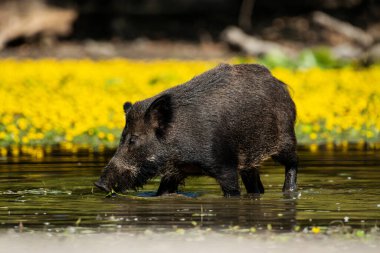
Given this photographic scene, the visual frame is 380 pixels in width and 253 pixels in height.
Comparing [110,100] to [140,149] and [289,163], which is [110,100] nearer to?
[289,163]

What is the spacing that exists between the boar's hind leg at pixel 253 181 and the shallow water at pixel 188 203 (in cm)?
18

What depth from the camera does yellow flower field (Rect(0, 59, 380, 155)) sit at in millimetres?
17422

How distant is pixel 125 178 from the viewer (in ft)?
36.3

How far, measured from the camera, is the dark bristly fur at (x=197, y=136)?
10977mm

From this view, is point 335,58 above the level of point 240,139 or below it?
above

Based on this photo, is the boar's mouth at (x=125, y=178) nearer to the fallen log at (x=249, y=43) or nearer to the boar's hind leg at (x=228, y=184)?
the boar's hind leg at (x=228, y=184)

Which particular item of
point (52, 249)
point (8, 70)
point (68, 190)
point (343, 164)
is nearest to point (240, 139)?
point (68, 190)

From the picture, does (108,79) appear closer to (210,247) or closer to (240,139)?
(240,139)

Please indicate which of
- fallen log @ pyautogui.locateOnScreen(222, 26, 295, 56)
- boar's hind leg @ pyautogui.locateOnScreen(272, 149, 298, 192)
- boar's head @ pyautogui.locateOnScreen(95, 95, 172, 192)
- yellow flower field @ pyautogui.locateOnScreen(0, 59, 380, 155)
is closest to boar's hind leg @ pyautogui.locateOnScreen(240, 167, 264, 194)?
boar's hind leg @ pyautogui.locateOnScreen(272, 149, 298, 192)

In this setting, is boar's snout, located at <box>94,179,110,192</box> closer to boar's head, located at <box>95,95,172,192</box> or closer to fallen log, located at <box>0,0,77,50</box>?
boar's head, located at <box>95,95,172,192</box>

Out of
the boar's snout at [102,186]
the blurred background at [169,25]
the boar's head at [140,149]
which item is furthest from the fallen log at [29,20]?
the boar's snout at [102,186]

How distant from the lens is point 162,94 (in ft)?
37.2

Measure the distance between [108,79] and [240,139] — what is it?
14949 mm

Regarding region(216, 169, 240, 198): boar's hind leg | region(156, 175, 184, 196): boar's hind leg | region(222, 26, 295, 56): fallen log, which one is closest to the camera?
region(216, 169, 240, 198): boar's hind leg
